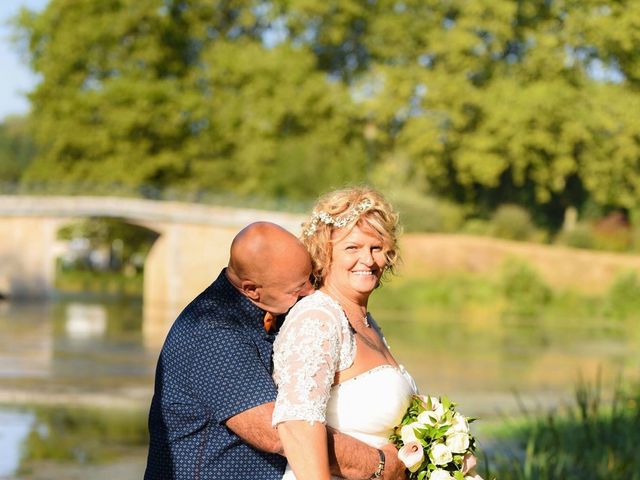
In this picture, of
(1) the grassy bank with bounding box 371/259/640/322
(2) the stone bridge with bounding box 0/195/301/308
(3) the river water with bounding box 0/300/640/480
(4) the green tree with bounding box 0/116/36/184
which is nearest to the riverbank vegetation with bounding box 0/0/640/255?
(2) the stone bridge with bounding box 0/195/301/308

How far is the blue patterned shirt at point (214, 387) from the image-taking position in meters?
3.12

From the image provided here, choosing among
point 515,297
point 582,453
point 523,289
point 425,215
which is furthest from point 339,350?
point 425,215

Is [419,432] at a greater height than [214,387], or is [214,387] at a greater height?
[214,387]

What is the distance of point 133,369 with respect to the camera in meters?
17.3

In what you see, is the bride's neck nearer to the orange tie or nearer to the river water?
the orange tie

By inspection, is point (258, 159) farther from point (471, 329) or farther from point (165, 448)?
point (165, 448)

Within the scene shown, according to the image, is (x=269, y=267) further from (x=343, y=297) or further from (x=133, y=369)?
(x=133, y=369)

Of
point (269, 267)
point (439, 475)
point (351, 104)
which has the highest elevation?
point (351, 104)

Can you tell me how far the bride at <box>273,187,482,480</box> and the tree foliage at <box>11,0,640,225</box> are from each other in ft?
123

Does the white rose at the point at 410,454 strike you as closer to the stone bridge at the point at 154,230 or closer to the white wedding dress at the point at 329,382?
the white wedding dress at the point at 329,382

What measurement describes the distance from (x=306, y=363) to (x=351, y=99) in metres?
41.4

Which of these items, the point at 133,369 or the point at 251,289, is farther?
the point at 133,369

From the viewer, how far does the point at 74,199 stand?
39.5 m

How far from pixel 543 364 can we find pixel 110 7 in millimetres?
28962
